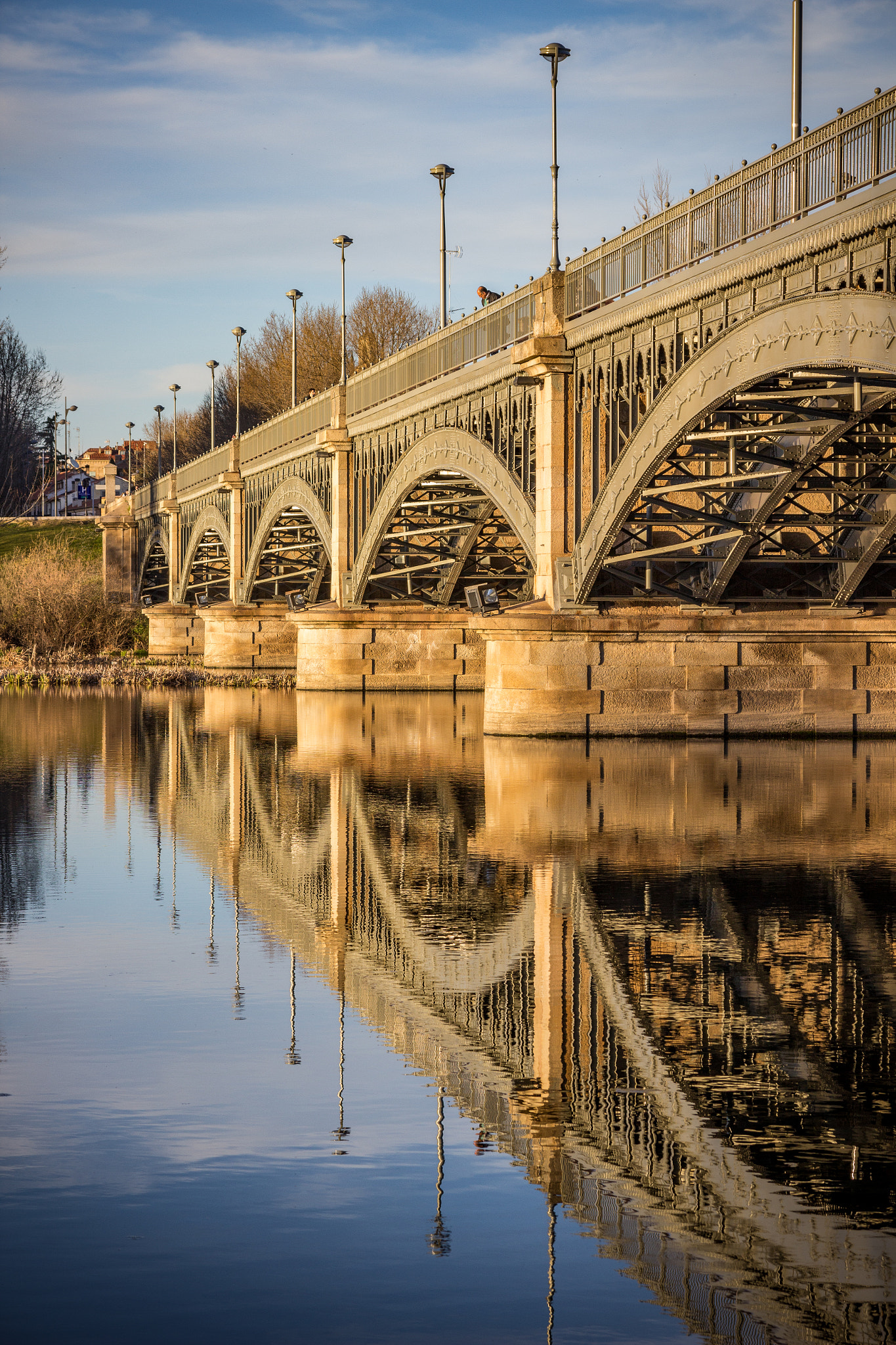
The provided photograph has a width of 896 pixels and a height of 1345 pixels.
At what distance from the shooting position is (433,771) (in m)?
21.8

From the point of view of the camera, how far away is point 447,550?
42094 millimetres

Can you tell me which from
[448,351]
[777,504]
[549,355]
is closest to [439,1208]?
[777,504]

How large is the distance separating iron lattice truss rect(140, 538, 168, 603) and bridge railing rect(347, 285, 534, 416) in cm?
4697

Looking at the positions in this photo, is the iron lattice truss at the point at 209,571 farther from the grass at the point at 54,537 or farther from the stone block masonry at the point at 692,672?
the stone block masonry at the point at 692,672

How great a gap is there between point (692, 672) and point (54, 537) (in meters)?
92.7

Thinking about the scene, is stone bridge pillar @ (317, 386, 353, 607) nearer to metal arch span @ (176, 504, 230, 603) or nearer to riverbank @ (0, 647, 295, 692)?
riverbank @ (0, 647, 295, 692)

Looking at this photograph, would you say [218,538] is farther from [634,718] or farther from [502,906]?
[502,906]

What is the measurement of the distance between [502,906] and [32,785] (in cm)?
1030

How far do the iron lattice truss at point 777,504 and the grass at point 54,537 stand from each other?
8002 cm

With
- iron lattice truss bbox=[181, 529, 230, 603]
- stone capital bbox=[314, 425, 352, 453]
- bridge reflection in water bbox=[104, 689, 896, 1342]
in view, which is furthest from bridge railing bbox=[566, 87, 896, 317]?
iron lattice truss bbox=[181, 529, 230, 603]

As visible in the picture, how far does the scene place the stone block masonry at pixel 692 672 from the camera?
2617 cm

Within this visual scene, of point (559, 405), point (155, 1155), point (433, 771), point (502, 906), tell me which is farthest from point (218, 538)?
point (155, 1155)

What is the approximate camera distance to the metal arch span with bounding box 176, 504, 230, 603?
63.3 m

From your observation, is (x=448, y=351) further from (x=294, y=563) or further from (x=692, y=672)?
(x=294, y=563)
